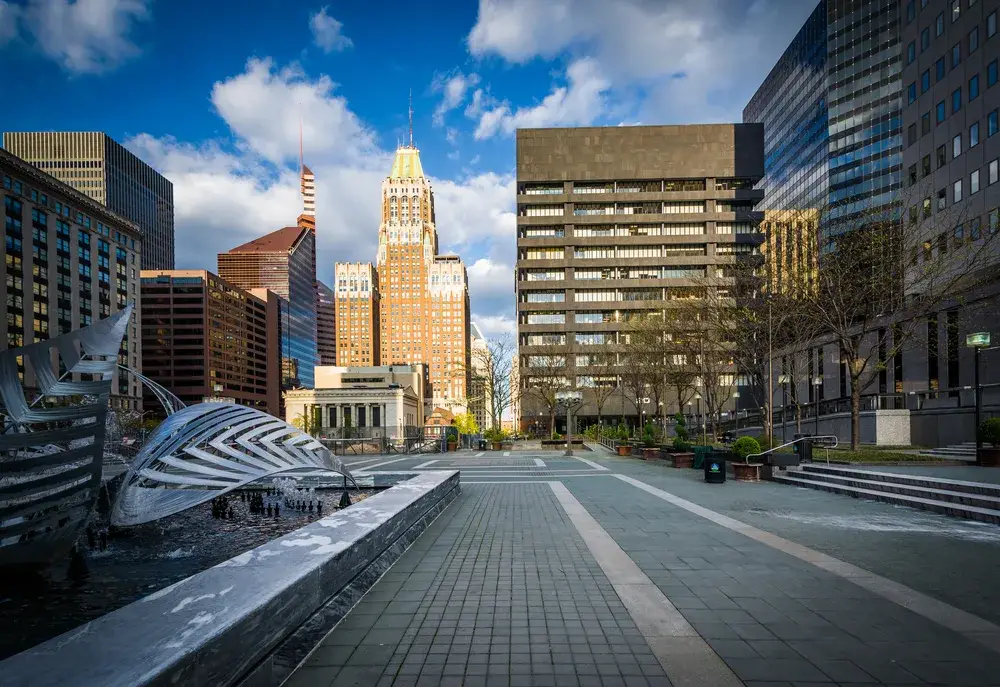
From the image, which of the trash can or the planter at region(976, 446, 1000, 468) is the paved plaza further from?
the planter at region(976, 446, 1000, 468)

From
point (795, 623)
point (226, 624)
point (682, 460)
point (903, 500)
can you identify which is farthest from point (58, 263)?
point (795, 623)

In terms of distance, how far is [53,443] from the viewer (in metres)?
7.30

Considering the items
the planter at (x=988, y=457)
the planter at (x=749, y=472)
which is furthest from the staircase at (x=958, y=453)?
the planter at (x=749, y=472)

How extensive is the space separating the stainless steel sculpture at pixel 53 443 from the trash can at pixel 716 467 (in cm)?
1614

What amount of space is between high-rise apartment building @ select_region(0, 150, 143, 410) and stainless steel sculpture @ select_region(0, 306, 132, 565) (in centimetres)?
9669

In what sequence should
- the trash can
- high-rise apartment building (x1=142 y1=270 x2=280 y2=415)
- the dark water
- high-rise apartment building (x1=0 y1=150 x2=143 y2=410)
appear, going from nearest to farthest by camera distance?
the dark water
the trash can
high-rise apartment building (x1=0 y1=150 x2=143 y2=410)
high-rise apartment building (x1=142 y1=270 x2=280 y2=415)

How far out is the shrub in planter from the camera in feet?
59.7

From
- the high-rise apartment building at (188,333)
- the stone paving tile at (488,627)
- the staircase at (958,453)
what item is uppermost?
the high-rise apartment building at (188,333)

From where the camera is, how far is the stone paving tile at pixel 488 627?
4.41 meters

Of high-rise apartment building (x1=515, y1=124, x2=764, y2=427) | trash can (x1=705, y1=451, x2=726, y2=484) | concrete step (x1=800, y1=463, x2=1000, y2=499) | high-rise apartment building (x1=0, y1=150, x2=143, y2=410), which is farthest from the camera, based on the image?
high-rise apartment building (x1=0, y1=150, x2=143, y2=410)

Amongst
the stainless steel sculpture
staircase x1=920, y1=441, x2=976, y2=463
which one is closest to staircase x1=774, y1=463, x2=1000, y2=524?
staircase x1=920, y1=441, x2=976, y2=463

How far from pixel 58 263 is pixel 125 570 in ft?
393

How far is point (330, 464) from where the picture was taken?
11.4 meters

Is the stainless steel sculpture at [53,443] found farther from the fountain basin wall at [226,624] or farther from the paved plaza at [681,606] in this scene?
the paved plaza at [681,606]
